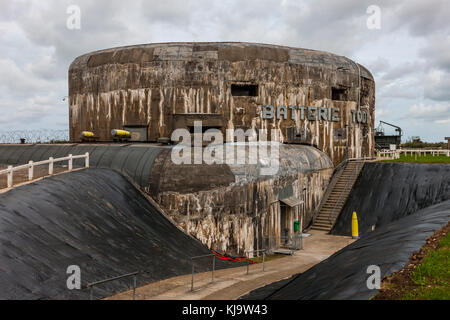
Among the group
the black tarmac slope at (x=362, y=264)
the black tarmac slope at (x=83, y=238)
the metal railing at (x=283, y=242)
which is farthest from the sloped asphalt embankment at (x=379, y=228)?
the metal railing at (x=283, y=242)

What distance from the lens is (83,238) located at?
11375mm

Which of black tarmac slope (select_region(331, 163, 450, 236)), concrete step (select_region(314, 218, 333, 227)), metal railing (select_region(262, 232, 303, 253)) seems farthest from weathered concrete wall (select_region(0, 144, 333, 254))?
black tarmac slope (select_region(331, 163, 450, 236))

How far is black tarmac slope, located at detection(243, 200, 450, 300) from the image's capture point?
22.1ft

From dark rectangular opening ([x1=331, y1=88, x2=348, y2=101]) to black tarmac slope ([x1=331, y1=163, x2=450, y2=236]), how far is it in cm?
821

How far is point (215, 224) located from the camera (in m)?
15.9

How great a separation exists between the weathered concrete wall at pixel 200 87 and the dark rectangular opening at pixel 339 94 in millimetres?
1384

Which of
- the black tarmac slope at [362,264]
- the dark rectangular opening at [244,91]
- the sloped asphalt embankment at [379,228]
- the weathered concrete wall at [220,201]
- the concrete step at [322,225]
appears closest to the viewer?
the black tarmac slope at [362,264]

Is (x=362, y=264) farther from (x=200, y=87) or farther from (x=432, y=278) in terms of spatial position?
(x=200, y=87)

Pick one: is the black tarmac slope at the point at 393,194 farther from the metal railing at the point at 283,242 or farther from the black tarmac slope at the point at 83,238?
the black tarmac slope at the point at 83,238

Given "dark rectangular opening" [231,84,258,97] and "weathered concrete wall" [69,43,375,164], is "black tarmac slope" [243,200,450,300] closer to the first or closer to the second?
"weathered concrete wall" [69,43,375,164]

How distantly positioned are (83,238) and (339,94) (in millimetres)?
26484

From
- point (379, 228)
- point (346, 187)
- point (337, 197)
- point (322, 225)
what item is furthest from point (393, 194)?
point (379, 228)

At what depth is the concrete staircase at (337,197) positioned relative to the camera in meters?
23.2

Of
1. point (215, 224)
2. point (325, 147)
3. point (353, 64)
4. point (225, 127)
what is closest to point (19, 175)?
point (215, 224)
